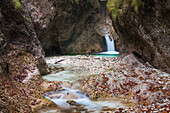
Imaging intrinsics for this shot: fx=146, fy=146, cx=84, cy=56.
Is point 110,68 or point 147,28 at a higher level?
point 147,28

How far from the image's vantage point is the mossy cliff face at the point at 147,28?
23.6ft

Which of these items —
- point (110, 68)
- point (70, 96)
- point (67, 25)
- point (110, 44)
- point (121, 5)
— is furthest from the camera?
point (110, 44)

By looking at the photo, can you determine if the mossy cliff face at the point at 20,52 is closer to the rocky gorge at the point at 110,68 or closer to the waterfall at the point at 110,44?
the rocky gorge at the point at 110,68

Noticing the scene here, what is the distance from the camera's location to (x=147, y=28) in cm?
820

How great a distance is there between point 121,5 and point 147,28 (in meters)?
3.06

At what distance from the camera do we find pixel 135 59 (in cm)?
1040

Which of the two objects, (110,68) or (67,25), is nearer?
(110,68)

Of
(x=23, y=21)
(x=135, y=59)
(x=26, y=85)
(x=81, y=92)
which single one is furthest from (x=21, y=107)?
(x=135, y=59)

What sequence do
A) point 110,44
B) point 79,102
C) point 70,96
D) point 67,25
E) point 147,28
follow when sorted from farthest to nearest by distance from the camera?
point 110,44 < point 67,25 < point 147,28 < point 70,96 < point 79,102

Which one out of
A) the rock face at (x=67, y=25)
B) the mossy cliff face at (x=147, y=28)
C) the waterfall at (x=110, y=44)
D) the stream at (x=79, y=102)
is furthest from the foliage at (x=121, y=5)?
the waterfall at (x=110, y=44)

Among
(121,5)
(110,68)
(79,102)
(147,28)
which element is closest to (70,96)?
(79,102)

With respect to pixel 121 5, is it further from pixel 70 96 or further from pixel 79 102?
pixel 79 102

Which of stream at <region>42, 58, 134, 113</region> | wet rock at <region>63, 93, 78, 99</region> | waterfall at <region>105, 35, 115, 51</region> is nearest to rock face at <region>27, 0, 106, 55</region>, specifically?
waterfall at <region>105, 35, 115, 51</region>

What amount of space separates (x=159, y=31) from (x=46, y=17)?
48.2ft
